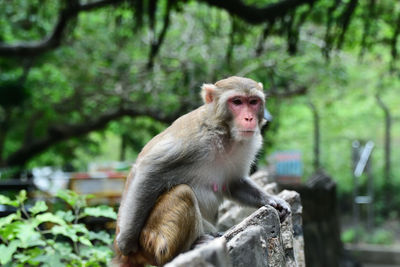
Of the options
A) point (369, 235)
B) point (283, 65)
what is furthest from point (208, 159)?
point (369, 235)

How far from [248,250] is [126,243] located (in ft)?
4.15

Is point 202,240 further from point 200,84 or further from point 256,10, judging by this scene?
point 200,84

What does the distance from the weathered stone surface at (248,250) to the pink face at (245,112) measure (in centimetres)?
102

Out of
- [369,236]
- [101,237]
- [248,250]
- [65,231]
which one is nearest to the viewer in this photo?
[248,250]

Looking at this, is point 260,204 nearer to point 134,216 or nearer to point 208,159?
point 208,159

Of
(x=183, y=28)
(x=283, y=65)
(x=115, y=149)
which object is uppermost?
(x=183, y=28)

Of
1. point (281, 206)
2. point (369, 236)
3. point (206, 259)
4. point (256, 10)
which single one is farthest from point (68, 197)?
point (369, 236)

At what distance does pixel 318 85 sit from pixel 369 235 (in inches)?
162

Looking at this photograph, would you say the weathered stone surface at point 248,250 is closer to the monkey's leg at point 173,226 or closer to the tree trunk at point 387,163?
the monkey's leg at point 173,226

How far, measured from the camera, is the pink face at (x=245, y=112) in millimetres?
3090

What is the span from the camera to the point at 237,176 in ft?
11.5

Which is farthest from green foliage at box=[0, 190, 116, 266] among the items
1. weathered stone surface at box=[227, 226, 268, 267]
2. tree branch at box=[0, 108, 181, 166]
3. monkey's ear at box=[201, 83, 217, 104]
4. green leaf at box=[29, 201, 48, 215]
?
tree branch at box=[0, 108, 181, 166]

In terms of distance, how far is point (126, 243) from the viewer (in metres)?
3.12

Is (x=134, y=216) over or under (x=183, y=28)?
under
